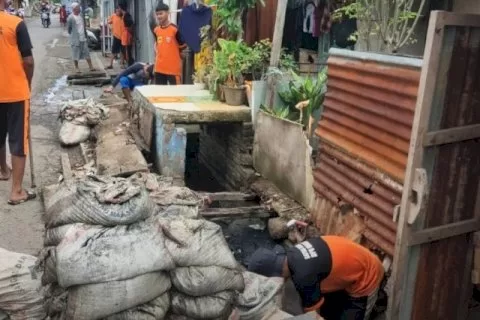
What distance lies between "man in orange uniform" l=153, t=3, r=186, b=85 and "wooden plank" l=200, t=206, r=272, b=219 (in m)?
4.72

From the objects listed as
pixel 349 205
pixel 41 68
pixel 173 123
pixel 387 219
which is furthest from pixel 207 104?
pixel 41 68

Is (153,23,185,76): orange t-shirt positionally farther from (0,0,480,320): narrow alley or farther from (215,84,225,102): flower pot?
(215,84,225,102): flower pot

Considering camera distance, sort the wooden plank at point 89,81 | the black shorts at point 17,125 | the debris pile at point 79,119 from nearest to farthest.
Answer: the black shorts at point 17,125, the debris pile at point 79,119, the wooden plank at point 89,81

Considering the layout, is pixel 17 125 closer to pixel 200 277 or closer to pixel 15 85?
pixel 15 85

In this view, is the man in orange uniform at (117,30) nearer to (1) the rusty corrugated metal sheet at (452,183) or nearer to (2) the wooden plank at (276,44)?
(2) the wooden plank at (276,44)

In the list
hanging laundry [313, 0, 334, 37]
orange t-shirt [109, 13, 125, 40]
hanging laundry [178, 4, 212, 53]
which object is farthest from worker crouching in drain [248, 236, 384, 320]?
orange t-shirt [109, 13, 125, 40]

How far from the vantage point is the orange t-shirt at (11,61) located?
5.38 meters

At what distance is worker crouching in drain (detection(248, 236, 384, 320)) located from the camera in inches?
129

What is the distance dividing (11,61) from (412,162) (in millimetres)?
4170

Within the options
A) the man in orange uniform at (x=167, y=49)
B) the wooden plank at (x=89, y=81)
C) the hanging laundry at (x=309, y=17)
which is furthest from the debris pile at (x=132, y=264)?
the wooden plank at (x=89, y=81)

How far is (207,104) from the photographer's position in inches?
275

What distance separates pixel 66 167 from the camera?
6.95 meters

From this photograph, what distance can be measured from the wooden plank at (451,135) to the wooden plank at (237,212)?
2.50 meters

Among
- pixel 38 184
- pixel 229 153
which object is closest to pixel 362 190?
pixel 229 153
